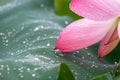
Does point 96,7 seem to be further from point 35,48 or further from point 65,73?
point 35,48

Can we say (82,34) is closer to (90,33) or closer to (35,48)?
(90,33)

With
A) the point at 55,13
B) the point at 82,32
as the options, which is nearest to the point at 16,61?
the point at 82,32

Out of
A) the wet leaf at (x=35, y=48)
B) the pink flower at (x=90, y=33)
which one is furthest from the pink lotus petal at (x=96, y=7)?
the wet leaf at (x=35, y=48)

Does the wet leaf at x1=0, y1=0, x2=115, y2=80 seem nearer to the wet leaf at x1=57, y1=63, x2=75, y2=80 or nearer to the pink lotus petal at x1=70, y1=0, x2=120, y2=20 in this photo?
the wet leaf at x1=57, y1=63, x2=75, y2=80

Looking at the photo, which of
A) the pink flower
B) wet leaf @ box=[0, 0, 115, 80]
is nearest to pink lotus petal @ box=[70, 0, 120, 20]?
the pink flower

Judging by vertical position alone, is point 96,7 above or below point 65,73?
above

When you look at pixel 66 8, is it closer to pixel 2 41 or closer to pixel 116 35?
pixel 2 41

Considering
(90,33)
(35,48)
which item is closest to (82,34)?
(90,33)

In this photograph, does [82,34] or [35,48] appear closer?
[82,34]
